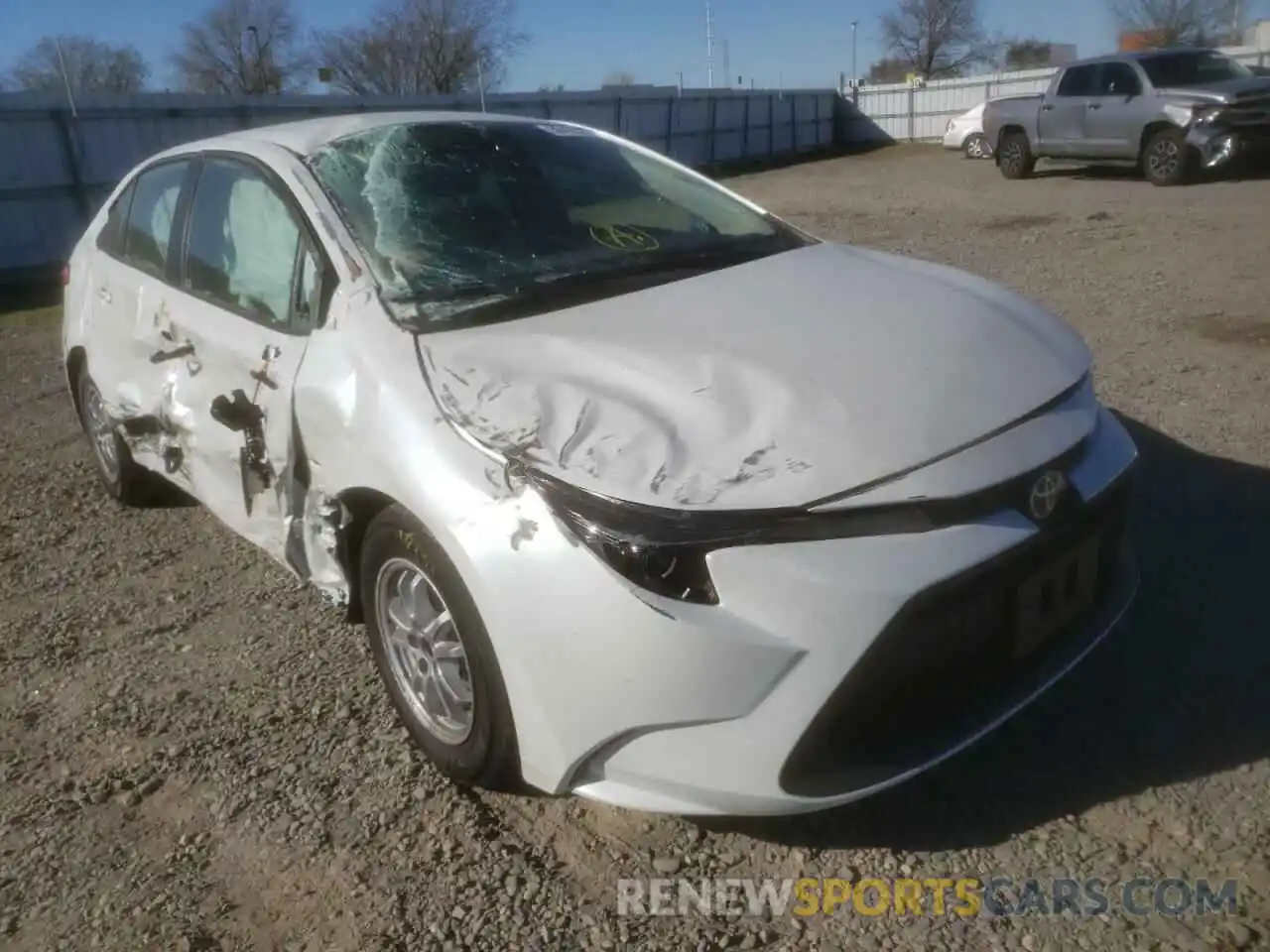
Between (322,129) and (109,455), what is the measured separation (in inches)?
81.1

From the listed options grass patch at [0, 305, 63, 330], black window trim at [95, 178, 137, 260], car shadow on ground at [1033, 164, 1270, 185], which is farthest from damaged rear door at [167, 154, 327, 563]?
car shadow on ground at [1033, 164, 1270, 185]

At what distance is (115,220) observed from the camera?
4445mm

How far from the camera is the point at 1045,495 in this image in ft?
7.29

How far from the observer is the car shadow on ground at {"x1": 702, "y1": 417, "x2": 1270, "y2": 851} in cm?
244

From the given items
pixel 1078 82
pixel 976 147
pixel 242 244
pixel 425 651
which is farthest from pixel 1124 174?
pixel 425 651

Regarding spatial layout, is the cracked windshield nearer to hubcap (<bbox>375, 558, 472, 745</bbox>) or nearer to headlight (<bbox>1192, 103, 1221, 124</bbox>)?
hubcap (<bbox>375, 558, 472, 745</bbox>)

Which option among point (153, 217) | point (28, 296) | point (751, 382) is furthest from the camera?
point (28, 296)

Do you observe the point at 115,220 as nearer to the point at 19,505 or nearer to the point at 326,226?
the point at 19,505

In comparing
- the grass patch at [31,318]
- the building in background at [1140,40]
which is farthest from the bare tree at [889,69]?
the grass patch at [31,318]

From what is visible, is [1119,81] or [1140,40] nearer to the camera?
[1119,81]

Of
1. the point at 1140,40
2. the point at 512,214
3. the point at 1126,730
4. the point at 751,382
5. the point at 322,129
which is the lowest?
the point at 1126,730

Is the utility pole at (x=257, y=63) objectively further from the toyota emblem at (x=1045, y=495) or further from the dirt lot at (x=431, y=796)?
the toyota emblem at (x=1045, y=495)

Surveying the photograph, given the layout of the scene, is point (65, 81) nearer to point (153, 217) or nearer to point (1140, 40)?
point (153, 217)

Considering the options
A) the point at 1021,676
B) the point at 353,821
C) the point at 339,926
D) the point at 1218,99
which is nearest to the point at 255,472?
the point at 353,821
